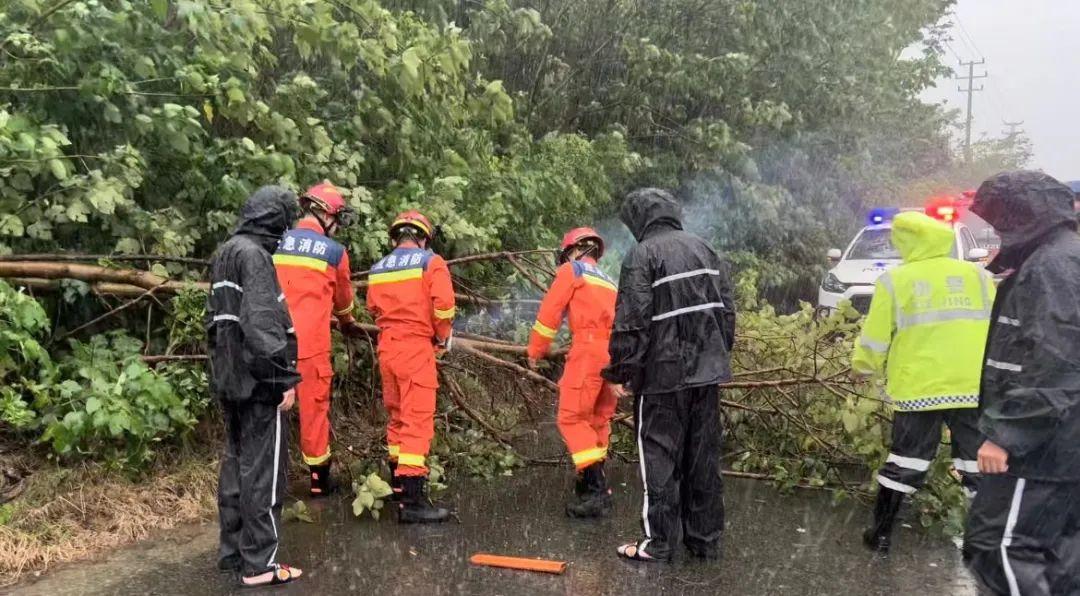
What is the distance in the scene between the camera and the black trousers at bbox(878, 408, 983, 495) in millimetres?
3912

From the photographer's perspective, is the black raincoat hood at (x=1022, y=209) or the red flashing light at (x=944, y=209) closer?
the black raincoat hood at (x=1022, y=209)

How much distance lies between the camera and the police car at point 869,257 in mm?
10344

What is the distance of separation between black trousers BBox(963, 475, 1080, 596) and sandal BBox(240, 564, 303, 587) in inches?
115

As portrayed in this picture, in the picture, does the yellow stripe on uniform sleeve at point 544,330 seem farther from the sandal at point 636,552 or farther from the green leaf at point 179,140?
the green leaf at point 179,140

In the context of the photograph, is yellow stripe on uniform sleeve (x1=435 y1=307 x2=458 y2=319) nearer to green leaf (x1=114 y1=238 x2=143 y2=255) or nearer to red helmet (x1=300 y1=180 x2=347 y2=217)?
red helmet (x1=300 y1=180 x2=347 y2=217)

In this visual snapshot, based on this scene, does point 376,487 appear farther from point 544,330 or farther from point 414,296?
point 544,330

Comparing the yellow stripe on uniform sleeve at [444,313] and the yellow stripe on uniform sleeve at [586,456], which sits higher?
the yellow stripe on uniform sleeve at [444,313]

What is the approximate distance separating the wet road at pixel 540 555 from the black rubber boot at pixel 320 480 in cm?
12

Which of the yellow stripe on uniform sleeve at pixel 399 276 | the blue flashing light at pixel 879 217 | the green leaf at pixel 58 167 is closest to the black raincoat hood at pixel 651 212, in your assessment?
the yellow stripe on uniform sleeve at pixel 399 276

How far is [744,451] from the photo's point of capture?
5734mm

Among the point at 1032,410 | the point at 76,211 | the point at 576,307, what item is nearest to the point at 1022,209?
the point at 1032,410

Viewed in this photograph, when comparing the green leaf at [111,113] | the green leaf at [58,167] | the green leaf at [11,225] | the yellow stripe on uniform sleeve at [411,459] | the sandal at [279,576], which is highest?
the green leaf at [111,113]


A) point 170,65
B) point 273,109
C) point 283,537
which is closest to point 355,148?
point 273,109

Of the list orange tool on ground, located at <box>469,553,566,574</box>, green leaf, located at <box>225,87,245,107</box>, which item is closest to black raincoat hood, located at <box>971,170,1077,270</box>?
orange tool on ground, located at <box>469,553,566,574</box>
